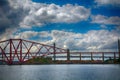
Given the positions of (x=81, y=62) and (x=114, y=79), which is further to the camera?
(x=81, y=62)

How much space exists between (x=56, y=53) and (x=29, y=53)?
63.3 ft

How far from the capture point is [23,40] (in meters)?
174

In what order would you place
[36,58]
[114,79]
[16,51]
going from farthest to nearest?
[36,58] < [16,51] < [114,79]

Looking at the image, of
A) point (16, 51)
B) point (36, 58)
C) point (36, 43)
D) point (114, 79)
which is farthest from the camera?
point (36, 58)

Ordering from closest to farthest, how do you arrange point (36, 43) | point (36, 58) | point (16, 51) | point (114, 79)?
point (114, 79) → point (16, 51) → point (36, 43) → point (36, 58)

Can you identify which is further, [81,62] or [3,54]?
[81,62]

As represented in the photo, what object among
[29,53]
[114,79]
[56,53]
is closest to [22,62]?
[29,53]

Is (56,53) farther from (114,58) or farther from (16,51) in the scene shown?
(114,58)

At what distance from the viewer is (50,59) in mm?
199250

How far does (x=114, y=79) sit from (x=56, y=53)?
137m

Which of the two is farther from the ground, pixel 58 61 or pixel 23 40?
pixel 23 40

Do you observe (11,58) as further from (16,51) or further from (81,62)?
(81,62)

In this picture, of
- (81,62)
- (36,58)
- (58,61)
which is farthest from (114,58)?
(36,58)

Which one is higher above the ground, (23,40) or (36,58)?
(23,40)
